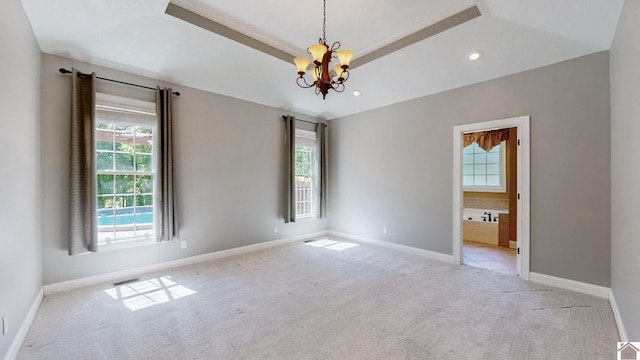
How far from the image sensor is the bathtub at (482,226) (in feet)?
17.3

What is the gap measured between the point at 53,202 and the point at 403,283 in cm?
429

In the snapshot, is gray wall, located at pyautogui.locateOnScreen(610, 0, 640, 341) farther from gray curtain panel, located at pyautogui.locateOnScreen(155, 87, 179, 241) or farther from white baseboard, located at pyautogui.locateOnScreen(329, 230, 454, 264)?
gray curtain panel, located at pyautogui.locateOnScreen(155, 87, 179, 241)

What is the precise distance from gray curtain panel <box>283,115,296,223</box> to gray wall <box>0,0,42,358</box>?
11.2ft

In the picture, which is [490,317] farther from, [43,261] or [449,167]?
[43,261]

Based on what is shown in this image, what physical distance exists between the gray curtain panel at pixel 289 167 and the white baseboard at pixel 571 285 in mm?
3891

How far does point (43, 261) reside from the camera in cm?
295

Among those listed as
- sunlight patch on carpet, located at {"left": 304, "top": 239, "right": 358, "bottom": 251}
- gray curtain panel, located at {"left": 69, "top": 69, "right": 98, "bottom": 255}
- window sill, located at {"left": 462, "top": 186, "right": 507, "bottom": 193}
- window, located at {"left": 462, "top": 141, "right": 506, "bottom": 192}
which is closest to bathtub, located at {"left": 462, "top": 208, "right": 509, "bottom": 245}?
window sill, located at {"left": 462, "top": 186, "right": 507, "bottom": 193}

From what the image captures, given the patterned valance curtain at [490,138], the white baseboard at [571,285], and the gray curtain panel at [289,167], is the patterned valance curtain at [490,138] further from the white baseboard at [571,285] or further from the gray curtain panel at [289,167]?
the gray curtain panel at [289,167]

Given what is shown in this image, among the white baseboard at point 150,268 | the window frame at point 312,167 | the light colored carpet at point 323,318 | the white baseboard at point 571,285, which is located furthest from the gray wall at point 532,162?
the white baseboard at point 150,268

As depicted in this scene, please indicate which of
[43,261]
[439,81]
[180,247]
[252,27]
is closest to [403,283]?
[439,81]

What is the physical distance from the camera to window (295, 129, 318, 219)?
5.80m

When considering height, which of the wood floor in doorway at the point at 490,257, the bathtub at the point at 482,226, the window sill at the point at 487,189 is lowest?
the wood floor in doorway at the point at 490,257

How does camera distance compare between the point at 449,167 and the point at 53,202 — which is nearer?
the point at 53,202

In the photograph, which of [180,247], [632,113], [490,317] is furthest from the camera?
[180,247]
